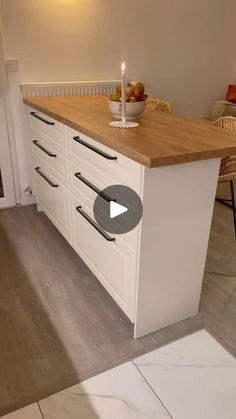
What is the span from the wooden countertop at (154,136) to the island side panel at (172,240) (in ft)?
0.21

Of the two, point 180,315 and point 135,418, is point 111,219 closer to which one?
point 180,315

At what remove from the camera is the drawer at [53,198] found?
6.85 feet

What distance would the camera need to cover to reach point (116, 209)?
4.82 ft

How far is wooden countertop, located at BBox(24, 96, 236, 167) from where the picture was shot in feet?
3.99

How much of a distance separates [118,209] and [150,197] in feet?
0.74

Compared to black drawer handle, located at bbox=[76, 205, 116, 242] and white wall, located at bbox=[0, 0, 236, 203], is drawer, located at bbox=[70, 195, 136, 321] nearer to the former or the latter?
black drawer handle, located at bbox=[76, 205, 116, 242]

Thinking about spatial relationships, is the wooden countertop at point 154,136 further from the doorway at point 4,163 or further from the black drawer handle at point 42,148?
the doorway at point 4,163

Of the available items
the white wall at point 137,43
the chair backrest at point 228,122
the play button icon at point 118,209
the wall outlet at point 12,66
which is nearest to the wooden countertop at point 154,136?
the play button icon at point 118,209

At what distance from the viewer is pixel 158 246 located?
4.60ft

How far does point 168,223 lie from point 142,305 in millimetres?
400

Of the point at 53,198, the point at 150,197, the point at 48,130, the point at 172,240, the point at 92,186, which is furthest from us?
Answer: the point at 53,198

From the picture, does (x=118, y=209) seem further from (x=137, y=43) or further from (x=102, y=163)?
(x=137, y=43)

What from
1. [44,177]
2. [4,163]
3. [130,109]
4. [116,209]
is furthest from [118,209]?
[4,163]

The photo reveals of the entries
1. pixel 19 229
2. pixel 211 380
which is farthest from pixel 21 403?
pixel 19 229
